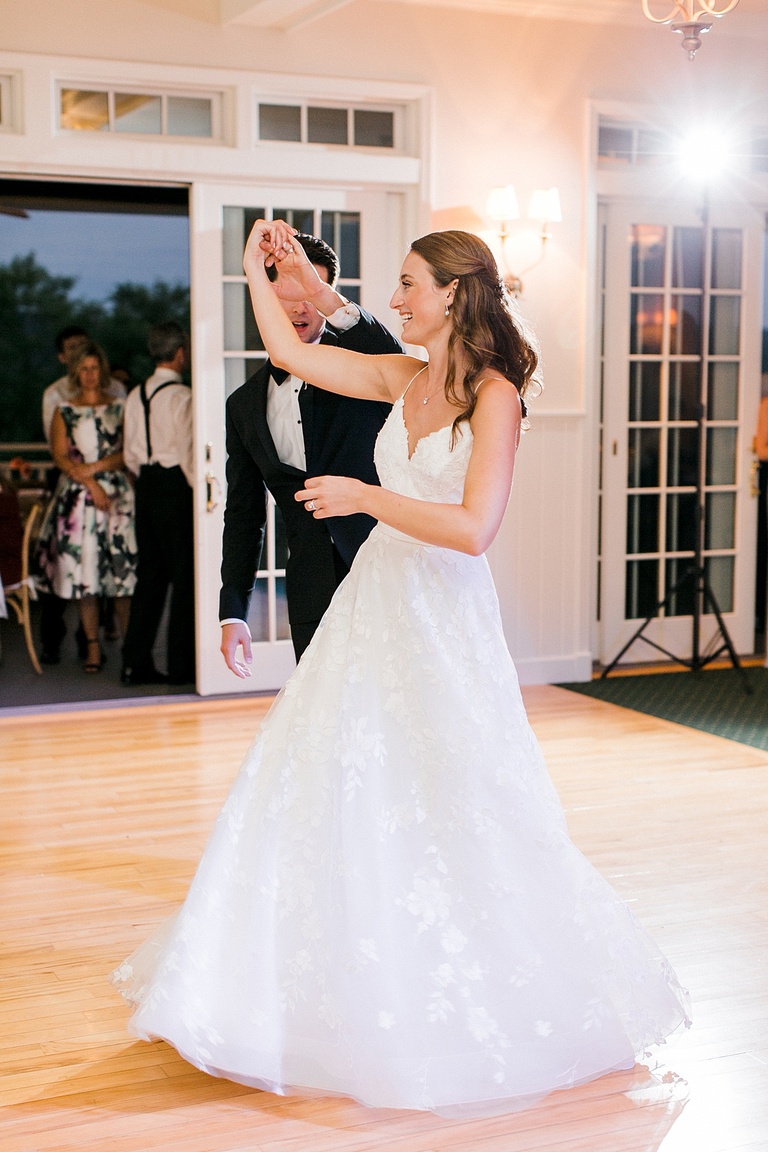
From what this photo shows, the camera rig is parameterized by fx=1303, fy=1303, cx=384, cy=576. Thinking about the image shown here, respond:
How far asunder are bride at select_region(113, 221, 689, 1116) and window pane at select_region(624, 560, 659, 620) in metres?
4.54

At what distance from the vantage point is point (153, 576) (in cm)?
661

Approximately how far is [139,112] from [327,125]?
0.90 metres

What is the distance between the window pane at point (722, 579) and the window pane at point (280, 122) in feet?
10.6

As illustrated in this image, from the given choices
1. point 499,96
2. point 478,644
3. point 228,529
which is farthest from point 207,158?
point 478,644

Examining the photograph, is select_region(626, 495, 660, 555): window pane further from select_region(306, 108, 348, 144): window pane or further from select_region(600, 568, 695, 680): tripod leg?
select_region(306, 108, 348, 144): window pane

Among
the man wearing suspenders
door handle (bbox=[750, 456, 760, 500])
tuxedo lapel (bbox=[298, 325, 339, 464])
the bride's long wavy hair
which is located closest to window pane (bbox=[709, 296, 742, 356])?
door handle (bbox=[750, 456, 760, 500])

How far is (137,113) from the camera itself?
589 centimetres

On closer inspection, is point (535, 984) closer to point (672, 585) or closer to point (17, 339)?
point (672, 585)

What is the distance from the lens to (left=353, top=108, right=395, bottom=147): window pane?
247 inches

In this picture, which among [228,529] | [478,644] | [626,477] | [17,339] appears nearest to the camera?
[478,644]

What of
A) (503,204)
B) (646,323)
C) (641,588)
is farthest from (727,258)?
(641,588)

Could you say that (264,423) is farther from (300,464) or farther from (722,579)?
(722,579)

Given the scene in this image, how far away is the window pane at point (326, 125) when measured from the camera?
6.18 m

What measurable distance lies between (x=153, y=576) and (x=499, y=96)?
293cm
